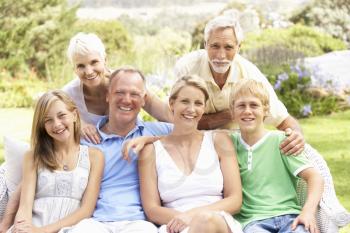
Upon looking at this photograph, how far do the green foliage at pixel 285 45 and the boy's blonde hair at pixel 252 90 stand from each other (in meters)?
5.23

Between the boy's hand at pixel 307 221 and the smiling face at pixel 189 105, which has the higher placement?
the smiling face at pixel 189 105

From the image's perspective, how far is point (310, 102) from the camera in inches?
320

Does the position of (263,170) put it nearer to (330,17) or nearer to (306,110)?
(306,110)

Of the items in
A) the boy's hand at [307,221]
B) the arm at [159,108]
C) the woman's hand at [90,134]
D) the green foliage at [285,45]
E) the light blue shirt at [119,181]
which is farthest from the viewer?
the green foliage at [285,45]

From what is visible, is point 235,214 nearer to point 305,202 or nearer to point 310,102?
point 305,202

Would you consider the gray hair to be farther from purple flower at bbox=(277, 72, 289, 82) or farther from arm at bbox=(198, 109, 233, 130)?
purple flower at bbox=(277, 72, 289, 82)

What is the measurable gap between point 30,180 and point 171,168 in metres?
0.69

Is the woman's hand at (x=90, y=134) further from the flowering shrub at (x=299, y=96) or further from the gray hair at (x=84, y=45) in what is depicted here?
the flowering shrub at (x=299, y=96)

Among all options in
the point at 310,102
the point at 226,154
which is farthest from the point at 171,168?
the point at 310,102

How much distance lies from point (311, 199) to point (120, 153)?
38.7 inches

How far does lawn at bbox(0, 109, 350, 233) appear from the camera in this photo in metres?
6.25

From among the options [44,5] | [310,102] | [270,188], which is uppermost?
[44,5]

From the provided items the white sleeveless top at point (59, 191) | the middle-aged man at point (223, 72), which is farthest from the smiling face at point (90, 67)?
the white sleeveless top at point (59, 191)

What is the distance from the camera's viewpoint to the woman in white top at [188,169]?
3225 mm
